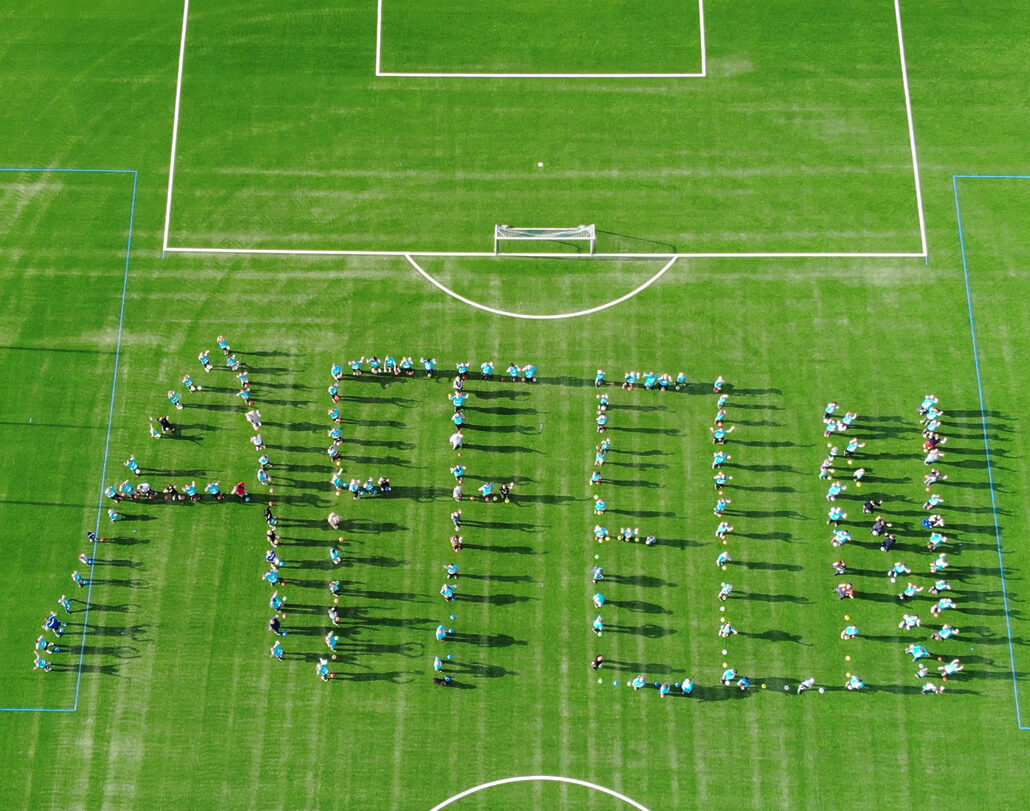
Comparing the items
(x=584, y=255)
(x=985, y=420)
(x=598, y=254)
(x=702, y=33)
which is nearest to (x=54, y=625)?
(x=584, y=255)

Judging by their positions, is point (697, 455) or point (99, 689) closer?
point (99, 689)

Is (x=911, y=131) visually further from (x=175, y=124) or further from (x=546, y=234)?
(x=175, y=124)

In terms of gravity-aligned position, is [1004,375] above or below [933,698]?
above

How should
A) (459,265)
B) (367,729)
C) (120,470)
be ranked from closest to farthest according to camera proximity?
1. (367,729)
2. (120,470)
3. (459,265)

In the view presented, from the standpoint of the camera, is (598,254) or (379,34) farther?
(379,34)

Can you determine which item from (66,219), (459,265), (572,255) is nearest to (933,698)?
(572,255)

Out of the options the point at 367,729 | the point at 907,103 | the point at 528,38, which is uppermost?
the point at 528,38

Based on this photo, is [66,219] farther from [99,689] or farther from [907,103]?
[907,103]

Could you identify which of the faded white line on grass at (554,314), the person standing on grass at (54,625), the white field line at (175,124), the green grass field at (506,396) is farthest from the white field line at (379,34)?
the person standing on grass at (54,625)
